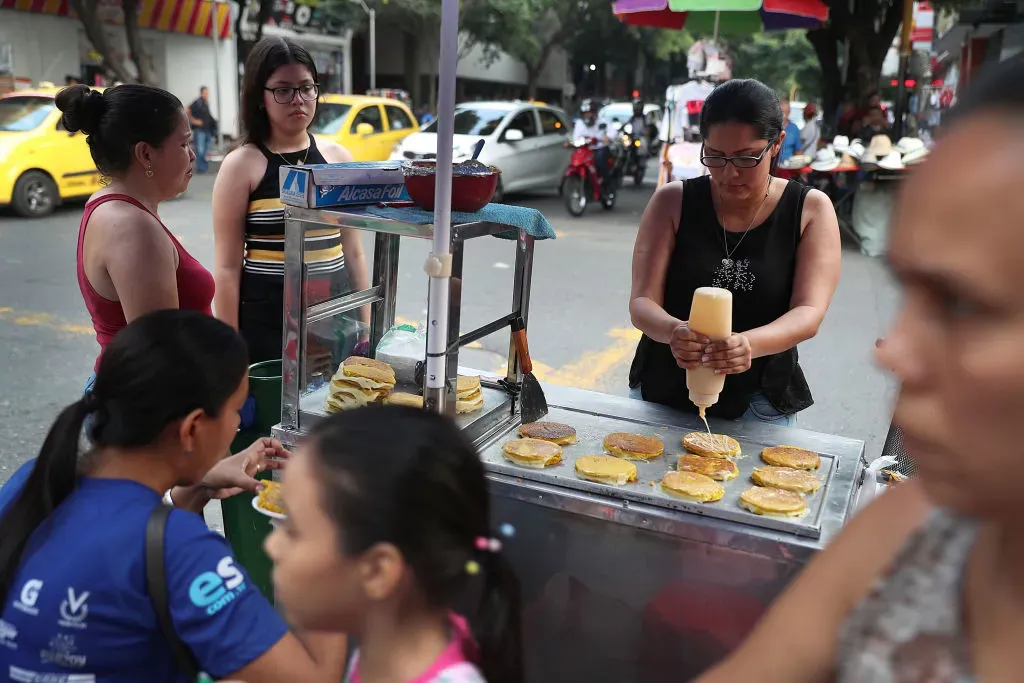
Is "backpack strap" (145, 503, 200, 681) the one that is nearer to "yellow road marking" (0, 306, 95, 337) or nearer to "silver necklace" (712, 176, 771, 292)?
"silver necklace" (712, 176, 771, 292)

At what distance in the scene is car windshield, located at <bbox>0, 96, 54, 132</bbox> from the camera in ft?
34.3

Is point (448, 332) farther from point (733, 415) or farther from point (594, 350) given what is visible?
point (594, 350)

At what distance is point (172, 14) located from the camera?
68.4ft

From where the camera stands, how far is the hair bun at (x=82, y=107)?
2.35m

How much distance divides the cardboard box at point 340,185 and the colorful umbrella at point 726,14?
18.9 feet

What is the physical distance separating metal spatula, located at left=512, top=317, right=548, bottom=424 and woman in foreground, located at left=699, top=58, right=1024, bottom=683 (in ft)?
5.11

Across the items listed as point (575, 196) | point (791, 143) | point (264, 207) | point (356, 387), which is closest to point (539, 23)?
point (791, 143)

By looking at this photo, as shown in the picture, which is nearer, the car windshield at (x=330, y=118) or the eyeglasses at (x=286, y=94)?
the eyeglasses at (x=286, y=94)

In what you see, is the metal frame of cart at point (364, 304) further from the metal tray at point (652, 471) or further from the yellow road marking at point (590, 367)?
the yellow road marking at point (590, 367)

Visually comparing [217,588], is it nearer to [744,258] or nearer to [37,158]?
[744,258]

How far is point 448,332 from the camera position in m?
2.08

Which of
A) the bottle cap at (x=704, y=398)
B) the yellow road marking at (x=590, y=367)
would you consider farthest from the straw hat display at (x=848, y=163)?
the bottle cap at (x=704, y=398)

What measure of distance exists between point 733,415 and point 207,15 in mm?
22425

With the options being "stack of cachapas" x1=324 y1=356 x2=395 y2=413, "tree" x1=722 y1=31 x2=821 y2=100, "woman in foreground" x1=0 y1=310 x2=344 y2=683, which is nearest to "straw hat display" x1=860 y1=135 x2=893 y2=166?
"stack of cachapas" x1=324 y1=356 x2=395 y2=413
